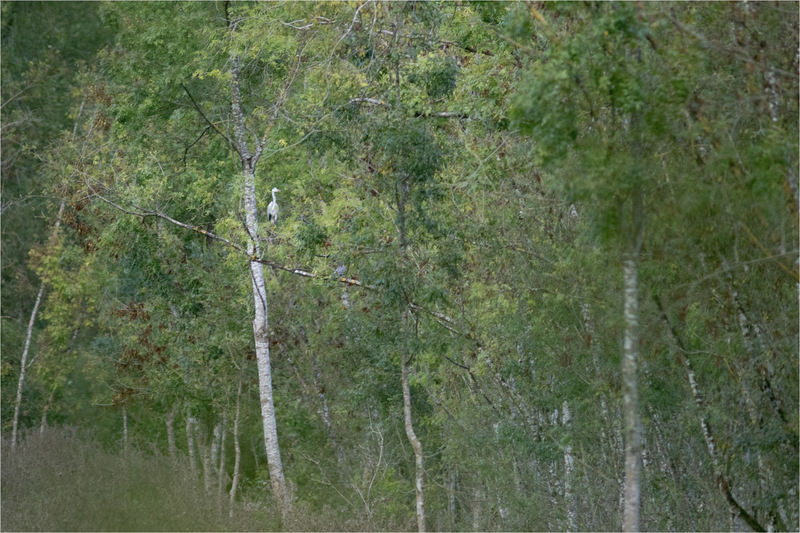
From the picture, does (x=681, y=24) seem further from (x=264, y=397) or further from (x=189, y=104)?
(x=189, y=104)

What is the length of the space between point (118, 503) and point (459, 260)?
5.53 m

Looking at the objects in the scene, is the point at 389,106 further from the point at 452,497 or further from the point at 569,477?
the point at 452,497

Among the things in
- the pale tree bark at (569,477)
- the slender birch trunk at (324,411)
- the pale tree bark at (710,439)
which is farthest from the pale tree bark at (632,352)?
the slender birch trunk at (324,411)

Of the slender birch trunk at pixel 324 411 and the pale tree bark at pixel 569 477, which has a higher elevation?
the slender birch trunk at pixel 324 411

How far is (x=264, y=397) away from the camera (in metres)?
14.0

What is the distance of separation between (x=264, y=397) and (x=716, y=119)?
362 inches

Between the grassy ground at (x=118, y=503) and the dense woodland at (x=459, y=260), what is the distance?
0.21 feet

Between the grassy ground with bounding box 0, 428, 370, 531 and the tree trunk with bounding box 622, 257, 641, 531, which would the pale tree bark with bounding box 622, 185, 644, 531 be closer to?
the tree trunk with bounding box 622, 257, 641, 531

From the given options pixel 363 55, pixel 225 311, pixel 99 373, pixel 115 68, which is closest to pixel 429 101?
pixel 363 55

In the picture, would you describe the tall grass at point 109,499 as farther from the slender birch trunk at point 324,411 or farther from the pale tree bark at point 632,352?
the pale tree bark at point 632,352

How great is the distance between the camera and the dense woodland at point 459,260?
257 inches

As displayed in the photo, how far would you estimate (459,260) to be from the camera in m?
9.82

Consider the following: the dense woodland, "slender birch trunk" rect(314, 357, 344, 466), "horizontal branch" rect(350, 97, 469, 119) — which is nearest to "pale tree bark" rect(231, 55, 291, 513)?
the dense woodland

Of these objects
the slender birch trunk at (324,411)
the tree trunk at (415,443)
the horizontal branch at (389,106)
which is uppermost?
the horizontal branch at (389,106)
